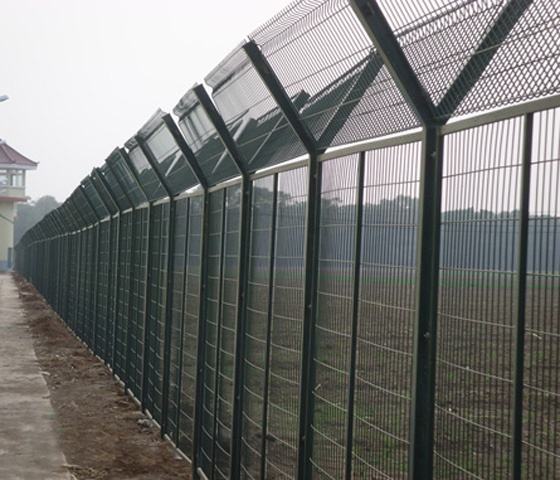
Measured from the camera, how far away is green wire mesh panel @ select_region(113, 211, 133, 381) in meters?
12.2

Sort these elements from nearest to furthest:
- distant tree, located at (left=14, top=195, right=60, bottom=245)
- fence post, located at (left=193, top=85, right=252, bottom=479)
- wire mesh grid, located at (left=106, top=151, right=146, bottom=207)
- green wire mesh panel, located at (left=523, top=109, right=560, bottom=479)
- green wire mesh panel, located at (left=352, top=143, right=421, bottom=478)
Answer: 1. green wire mesh panel, located at (left=523, top=109, right=560, bottom=479)
2. green wire mesh panel, located at (left=352, top=143, right=421, bottom=478)
3. fence post, located at (left=193, top=85, right=252, bottom=479)
4. wire mesh grid, located at (left=106, top=151, right=146, bottom=207)
5. distant tree, located at (left=14, top=195, right=60, bottom=245)

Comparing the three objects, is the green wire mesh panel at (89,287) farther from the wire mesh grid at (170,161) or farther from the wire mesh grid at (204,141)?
the wire mesh grid at (204,141)

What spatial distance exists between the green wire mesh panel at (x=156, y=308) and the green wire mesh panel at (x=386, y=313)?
5.18 metres

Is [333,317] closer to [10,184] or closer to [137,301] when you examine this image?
[137,301]

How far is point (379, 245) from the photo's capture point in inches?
161

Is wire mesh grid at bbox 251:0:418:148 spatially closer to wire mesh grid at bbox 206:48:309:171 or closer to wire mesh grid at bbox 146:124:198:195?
wire mesh grid at bbox 206:48:309:171

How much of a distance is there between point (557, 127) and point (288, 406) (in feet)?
9.18

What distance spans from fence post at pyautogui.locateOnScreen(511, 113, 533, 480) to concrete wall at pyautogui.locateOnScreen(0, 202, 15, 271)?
7047 cm

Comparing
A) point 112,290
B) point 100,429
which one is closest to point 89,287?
point 112,290

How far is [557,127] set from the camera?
9.18ft

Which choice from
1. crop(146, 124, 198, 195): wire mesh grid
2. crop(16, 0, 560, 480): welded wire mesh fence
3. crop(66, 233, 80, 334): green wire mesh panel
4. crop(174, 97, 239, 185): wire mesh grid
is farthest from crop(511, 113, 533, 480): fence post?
crop(66, 233, 80, 334): green wire mesh panel

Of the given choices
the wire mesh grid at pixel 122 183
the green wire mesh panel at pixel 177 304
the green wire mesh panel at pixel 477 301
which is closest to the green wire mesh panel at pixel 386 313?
the green wire mesh panel at pixel 477 301

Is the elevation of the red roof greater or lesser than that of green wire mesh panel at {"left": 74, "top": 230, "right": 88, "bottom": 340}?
greater

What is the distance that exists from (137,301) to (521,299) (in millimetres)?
8619
